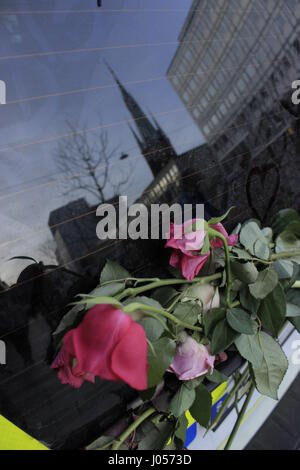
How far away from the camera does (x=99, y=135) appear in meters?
0.51

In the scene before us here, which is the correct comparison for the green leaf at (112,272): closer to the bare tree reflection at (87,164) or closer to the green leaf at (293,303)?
the bare tree reflection at (87,164)

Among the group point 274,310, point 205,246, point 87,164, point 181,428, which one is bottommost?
point 181,428

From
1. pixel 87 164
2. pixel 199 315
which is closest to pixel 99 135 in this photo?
pixel 87 164

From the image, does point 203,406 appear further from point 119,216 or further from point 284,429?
point 284,429

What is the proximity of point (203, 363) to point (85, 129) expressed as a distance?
36 centimetres

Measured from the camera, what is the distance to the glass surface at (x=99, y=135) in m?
0.48

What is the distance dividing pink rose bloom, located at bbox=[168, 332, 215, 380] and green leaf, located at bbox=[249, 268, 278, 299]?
111mm

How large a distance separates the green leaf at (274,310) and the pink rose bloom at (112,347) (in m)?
0.27

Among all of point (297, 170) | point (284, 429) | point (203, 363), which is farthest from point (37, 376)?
point (284, 429)

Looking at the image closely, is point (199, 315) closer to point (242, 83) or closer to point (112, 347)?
point (112, 347)

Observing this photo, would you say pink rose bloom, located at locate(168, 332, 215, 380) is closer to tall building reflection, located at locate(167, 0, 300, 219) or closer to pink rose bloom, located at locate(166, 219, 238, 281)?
pink rose bloom, located at locate(166, 219, 238, 281)

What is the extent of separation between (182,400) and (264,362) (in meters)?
0.13

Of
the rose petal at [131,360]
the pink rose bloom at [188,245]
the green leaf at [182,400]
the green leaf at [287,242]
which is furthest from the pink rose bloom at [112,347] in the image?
the green leaf at [287,242]

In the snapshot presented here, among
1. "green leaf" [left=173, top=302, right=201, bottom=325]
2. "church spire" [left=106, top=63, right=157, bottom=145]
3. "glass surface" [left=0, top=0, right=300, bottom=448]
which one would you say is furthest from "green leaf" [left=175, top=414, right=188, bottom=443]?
"church spire" [left=106, top=63, right=157, bottom=145]
